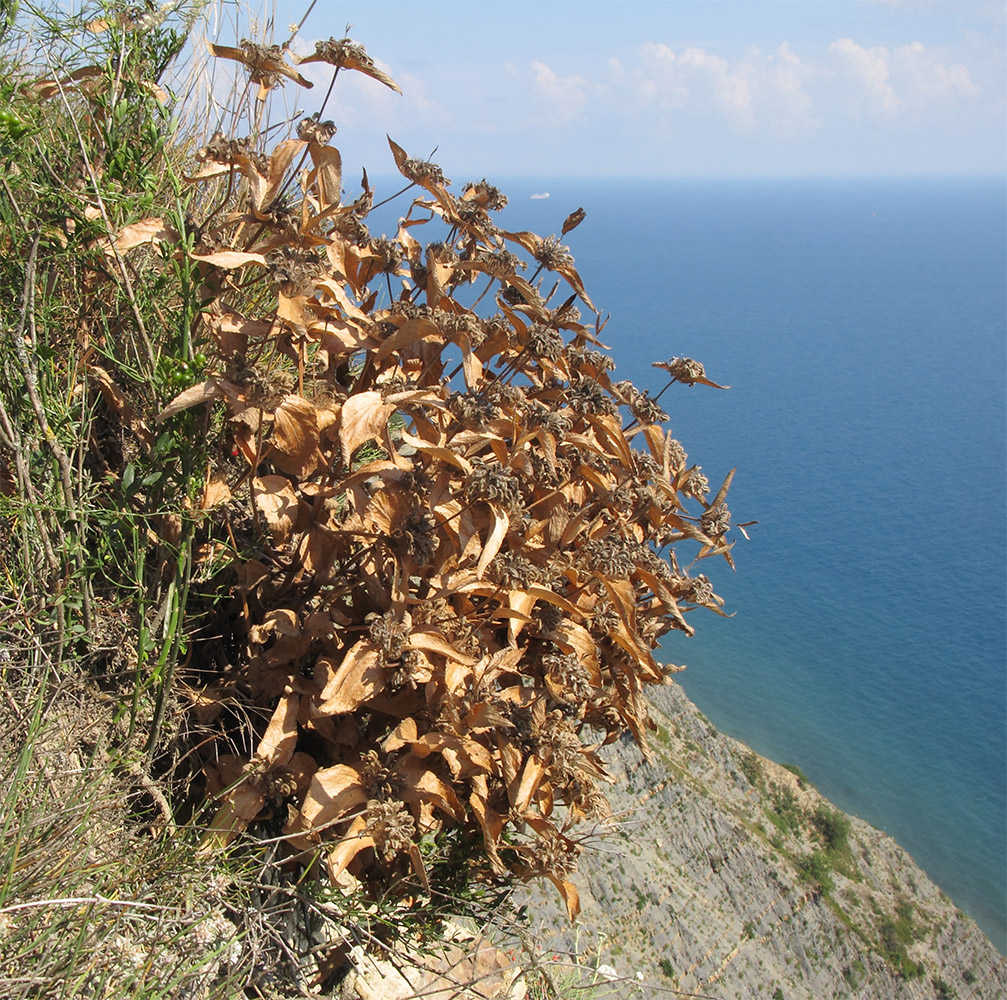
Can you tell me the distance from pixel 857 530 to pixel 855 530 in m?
0.11

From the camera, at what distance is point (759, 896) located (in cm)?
1091

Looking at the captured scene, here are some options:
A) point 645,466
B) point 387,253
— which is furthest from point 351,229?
point 645,466

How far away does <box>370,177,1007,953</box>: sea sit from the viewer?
22.1m

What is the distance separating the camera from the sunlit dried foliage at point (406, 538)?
148cm

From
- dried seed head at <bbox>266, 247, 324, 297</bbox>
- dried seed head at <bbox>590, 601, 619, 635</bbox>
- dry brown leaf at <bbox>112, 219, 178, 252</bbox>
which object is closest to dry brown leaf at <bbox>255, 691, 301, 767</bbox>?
dried seed head at <bbox>590, 601, 619, 635</bbox>

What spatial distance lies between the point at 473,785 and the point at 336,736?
297 millimetres

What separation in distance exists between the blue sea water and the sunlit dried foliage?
12.2 metres

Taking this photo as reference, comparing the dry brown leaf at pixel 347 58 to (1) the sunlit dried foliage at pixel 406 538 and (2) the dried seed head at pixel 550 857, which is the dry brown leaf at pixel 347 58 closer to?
(1) the sunlit dried foliage at pixel 406 538

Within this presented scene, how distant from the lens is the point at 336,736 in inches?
64.5

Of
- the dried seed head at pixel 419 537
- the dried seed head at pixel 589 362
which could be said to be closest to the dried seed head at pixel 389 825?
the dried seed head at pixel 419 537

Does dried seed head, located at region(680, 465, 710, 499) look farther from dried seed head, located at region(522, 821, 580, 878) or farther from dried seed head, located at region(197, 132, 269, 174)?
dried seed head, located at region(197, 132, 269, 174)

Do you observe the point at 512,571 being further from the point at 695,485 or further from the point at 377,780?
the point at 695,485

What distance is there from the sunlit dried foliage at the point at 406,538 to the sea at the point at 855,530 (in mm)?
412

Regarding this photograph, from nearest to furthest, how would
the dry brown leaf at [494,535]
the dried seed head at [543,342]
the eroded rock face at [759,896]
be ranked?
the dry brown leaf at [494,535]
the dried seed head at [543,342]
the eroded rock face at [759,896]
